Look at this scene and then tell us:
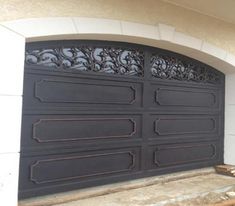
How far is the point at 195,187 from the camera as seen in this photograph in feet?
15.1

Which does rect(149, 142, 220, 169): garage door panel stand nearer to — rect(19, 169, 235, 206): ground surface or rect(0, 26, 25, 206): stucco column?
rect(19, 169, 235, 206): ground surface

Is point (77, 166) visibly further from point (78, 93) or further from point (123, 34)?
point (123, 34)

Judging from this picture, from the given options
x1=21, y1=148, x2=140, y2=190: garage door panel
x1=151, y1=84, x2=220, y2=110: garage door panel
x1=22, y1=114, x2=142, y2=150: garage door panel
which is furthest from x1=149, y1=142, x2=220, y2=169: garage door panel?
x1=151, y1=84, x2=220, y2=110: garage door panel

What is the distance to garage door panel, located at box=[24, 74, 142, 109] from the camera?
12.0 feet

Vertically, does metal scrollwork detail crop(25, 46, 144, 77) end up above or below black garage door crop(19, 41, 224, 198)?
above

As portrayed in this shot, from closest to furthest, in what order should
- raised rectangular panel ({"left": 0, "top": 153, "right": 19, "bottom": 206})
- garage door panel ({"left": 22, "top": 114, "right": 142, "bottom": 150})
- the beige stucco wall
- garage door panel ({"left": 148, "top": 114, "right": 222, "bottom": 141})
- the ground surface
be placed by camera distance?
raised rectangular panel ({"left": 0, "top": 153, "right": 19, "bottom": 206}) < the beige stucco wall < garage door panel ({"left": 22, "top": 114, "right": 142, "bottom": 150}) < the ground surface < garage door panel ({"left": 148, "top": 114, "right": 222, "bottom": 141})

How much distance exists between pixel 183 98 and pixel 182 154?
0.95 m

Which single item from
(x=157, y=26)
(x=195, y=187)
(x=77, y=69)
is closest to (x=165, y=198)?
(x=195, y=187)

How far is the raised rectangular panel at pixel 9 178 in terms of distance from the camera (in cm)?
311

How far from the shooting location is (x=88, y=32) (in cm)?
372

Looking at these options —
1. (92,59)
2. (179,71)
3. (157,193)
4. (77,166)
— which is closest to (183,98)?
(179,71)

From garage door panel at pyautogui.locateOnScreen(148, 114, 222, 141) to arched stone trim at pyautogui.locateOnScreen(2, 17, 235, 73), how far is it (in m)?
1.01

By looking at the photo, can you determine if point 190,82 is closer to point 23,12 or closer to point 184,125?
point 184,125

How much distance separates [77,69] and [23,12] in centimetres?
100
